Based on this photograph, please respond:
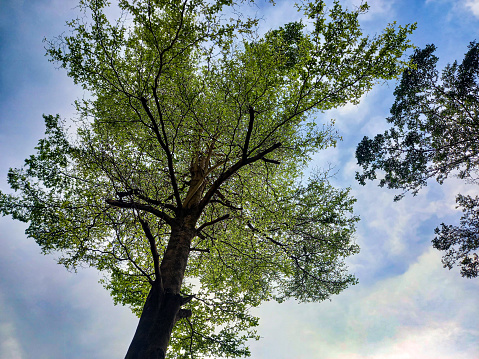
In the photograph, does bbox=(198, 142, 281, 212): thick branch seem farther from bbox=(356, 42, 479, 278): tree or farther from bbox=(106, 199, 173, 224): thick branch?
bbox=(356, 42, 479, 278): tree

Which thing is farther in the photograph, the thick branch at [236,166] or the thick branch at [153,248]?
the thick branch at [236,166]

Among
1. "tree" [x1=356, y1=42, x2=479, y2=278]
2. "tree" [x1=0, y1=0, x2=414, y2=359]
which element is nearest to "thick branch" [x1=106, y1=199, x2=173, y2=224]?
"tree" [x1=0, y1=0, x2=414, y2=359]

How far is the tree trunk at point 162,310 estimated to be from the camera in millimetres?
4664

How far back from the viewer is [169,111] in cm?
758

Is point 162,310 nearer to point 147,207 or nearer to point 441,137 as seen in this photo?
point 147,207

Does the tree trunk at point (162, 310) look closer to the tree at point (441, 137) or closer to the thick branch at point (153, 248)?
the thick branch at point (153, 248)

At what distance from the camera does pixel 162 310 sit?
5.18m

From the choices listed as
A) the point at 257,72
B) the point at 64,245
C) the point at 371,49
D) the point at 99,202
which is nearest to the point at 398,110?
the point at 371,49

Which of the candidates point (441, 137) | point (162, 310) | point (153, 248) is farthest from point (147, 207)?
point (441, 137)

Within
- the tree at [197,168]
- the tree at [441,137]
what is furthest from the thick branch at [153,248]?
the tree at [441,137]

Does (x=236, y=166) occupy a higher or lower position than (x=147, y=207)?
higher

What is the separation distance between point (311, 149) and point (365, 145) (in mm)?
7511

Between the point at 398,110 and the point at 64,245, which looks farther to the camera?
the point at 398,110

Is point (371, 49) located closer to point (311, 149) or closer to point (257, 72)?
point (257, 72)
